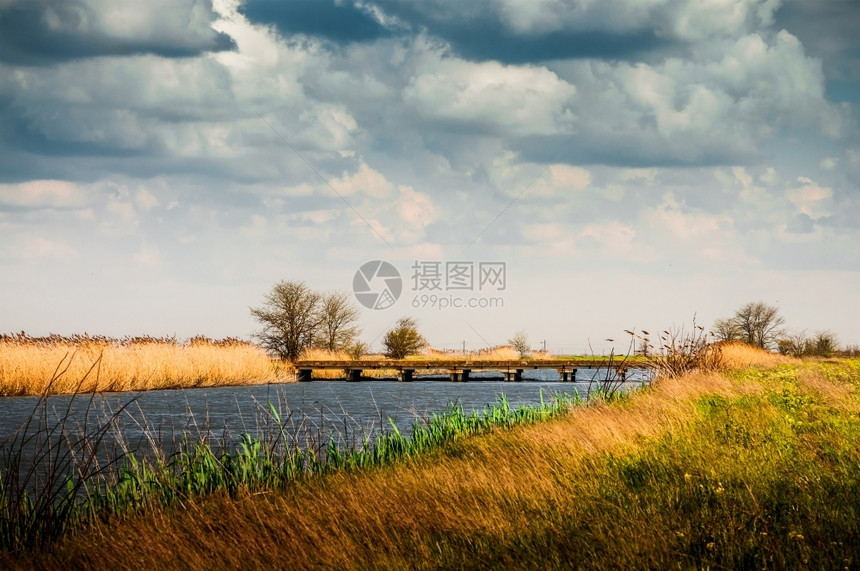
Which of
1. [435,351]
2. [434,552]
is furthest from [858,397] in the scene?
[435,351]

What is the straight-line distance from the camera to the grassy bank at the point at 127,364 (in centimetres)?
2402

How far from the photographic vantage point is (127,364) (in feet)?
89.0

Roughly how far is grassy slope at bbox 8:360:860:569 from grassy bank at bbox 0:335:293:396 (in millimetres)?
14969

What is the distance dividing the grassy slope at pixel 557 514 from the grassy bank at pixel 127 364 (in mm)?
14969

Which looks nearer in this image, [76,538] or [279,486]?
[76,538]

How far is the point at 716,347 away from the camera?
2155cm

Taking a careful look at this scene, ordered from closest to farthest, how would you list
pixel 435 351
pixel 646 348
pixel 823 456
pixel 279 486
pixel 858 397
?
pixel 823 456 < pixel 279 486 < pixel 858 397 < pixel 646 348 < pixel 435 351

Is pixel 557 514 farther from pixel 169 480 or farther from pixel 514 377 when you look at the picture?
pixel 514 377

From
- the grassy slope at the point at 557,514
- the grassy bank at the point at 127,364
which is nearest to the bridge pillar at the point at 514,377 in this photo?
the grassy bank at the point at 127,364

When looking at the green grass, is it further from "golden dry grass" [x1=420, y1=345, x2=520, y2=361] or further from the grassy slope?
"golden dry grass" [x1=420, y1=345, x2=520, y2=361]

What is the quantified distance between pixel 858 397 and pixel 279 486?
9261mm

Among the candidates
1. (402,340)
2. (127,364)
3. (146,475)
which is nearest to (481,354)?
(402,340)

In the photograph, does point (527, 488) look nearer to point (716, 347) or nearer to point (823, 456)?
point (823, 456)

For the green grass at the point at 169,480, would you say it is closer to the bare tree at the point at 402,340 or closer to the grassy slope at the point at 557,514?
the grassy slope at the point at 557,514
